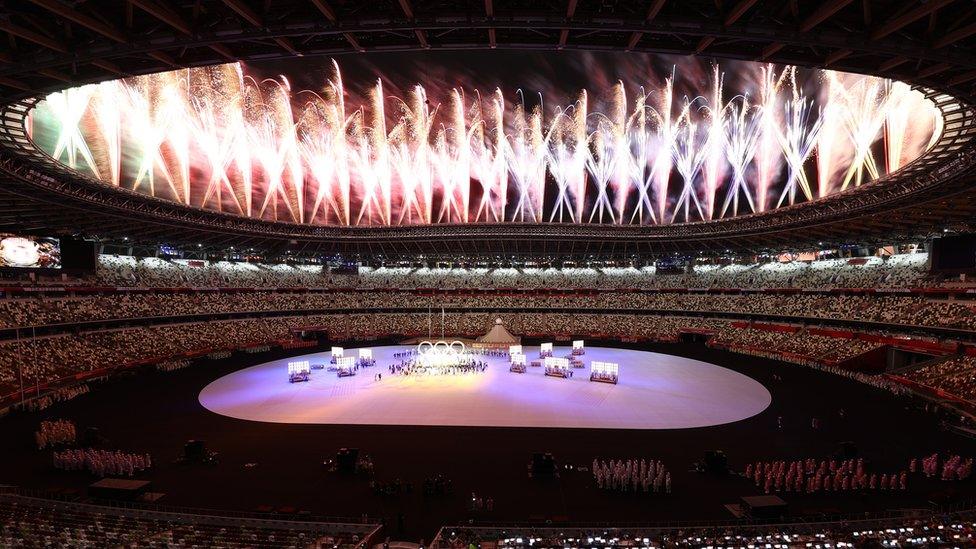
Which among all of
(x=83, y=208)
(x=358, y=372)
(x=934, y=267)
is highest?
(x=83, y=208)

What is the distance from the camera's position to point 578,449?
24.2m

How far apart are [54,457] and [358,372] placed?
1004 inches

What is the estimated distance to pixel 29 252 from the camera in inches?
1713

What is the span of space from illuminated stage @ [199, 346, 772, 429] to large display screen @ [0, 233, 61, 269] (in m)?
22.0

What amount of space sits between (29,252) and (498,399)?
1784 inches

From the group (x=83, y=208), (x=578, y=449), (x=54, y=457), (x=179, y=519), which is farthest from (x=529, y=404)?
(x=83, y=208)

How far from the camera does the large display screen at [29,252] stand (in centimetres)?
4175

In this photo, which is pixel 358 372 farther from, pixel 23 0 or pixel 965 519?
pixel 965 519

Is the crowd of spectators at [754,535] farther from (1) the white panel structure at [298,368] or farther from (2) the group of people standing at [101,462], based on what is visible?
(1) the white panel structure at [298,368]

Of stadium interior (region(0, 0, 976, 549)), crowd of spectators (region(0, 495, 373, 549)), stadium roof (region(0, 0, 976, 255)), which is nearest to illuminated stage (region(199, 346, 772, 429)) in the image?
stadium interior (region(0, 0, 976, 549))

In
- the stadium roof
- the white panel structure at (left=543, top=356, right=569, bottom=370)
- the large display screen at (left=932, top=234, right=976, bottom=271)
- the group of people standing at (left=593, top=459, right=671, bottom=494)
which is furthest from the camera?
the white panel structure at (left=543, top=356, right=569, bottom=370)

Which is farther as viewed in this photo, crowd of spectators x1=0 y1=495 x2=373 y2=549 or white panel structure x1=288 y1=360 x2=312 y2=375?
white panel structure x1=288 y1=360 x2=312 y2=375

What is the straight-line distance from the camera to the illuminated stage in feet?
97.3

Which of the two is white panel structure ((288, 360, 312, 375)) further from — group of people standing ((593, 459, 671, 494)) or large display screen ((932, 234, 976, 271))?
large display screen ((932, 234, 976, 271))
